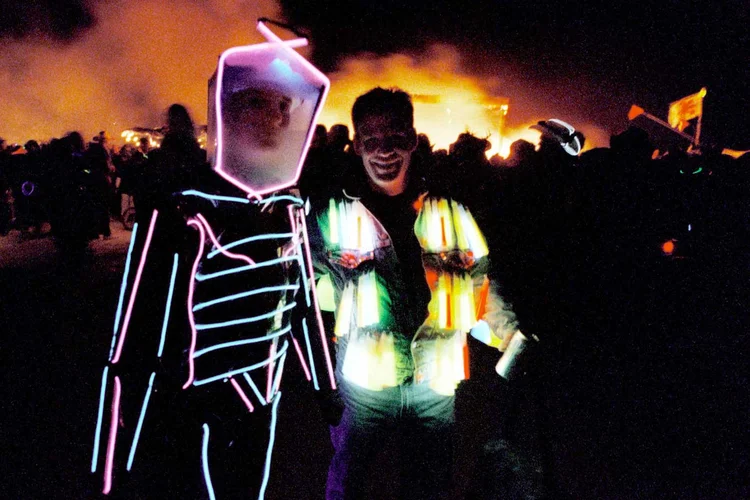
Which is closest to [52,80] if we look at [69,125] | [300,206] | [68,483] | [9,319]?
[69,125]

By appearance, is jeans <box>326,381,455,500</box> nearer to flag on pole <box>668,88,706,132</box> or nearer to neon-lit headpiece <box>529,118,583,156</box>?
neon-lit headpiece <box>529,118,583,156</box>

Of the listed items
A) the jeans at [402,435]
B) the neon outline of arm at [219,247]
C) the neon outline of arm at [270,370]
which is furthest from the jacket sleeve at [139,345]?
the jeans at [402,435]

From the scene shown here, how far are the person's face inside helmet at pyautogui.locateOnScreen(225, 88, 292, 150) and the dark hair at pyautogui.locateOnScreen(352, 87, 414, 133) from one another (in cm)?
43

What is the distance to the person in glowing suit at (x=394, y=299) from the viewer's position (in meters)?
2.21

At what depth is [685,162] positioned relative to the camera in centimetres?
542

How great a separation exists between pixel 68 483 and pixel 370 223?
276 cm

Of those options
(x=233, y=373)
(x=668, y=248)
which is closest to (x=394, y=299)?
(x=233, y=373)

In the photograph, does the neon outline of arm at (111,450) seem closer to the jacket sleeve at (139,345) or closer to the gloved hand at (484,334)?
the jacket sleeve at (139,345)

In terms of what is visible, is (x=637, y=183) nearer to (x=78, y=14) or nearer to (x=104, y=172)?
(x=104, y=172)

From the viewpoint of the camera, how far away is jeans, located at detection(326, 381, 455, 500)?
224 centimetres

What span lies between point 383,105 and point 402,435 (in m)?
1.67

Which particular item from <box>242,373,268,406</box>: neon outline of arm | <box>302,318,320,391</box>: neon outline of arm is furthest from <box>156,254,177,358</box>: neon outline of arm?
<box>302,318,320,391</box>: neon outline of arm

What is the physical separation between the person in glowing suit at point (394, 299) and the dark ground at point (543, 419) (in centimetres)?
72

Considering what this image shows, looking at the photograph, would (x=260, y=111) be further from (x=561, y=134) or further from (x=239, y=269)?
(x=561, y=134)
